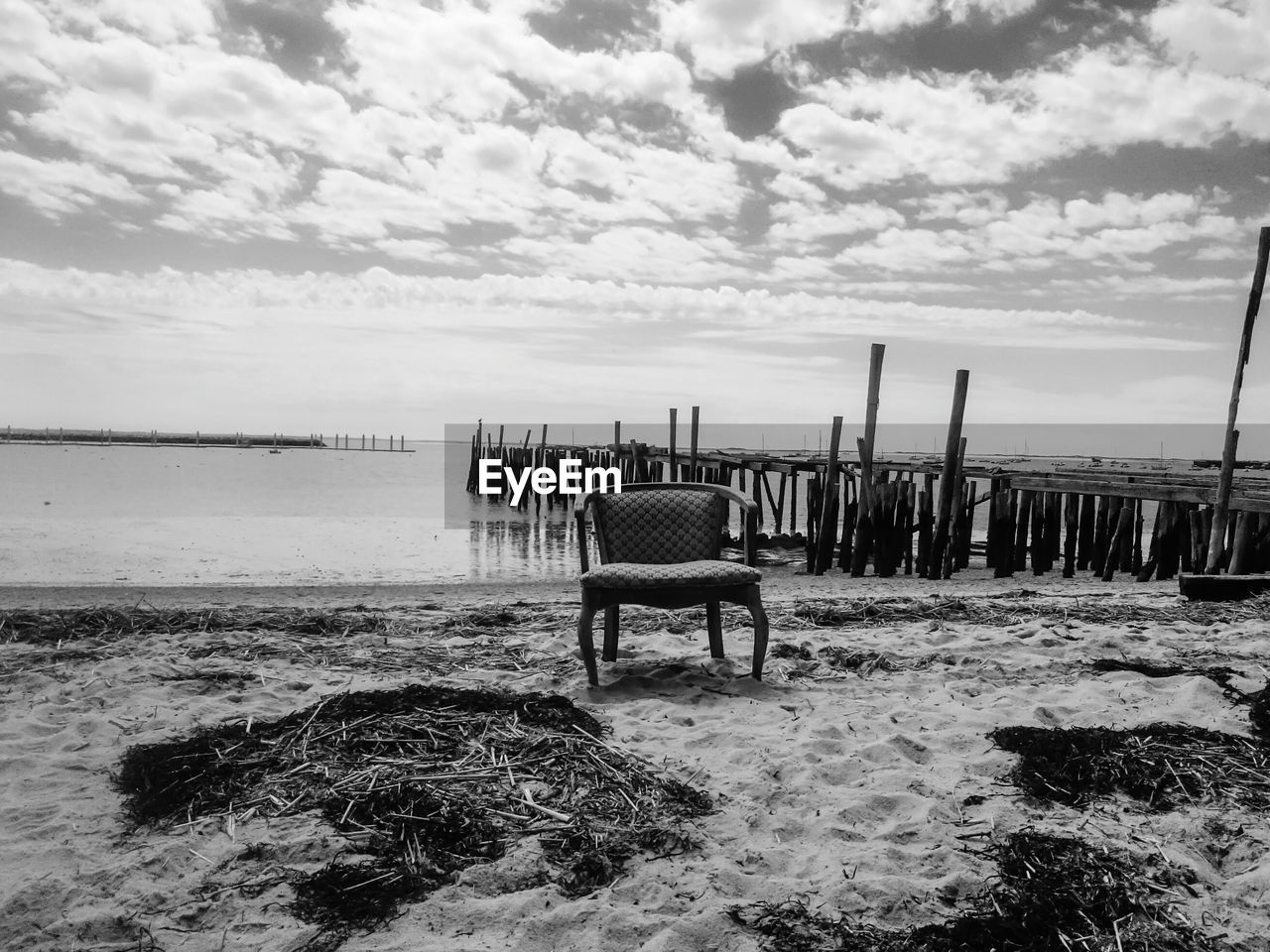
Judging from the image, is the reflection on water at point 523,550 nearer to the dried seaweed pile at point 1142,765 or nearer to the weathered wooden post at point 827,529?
the weathered wooden post at point 827,529

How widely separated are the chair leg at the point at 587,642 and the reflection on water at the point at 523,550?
7753 millimetres

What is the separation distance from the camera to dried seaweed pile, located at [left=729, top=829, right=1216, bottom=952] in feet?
6.66

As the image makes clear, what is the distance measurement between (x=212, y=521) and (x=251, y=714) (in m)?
16.7

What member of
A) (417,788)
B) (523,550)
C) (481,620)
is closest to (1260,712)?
(417,788)

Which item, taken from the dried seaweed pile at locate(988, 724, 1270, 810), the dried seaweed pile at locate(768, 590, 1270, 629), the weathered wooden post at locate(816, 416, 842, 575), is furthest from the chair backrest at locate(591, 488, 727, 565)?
the weathered wooden post at locate(816, 416, 842, 575)

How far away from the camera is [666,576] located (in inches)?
158

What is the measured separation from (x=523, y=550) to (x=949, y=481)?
7327 millimetres

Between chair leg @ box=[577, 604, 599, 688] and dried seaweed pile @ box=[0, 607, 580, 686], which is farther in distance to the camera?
dried seaweed pile @ box=[0, 607, 580, 686]

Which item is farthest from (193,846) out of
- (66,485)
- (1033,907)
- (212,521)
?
(66,485)

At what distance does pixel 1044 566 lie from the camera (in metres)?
12.0

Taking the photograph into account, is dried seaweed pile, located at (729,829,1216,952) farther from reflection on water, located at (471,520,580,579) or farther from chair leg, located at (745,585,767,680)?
reflection on water, located at (471,520,580,579)

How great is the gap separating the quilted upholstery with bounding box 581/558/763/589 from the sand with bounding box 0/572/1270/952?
1.74 ft

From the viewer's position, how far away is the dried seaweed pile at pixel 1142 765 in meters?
2.84

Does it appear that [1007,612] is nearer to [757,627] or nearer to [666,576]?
[757,627]
